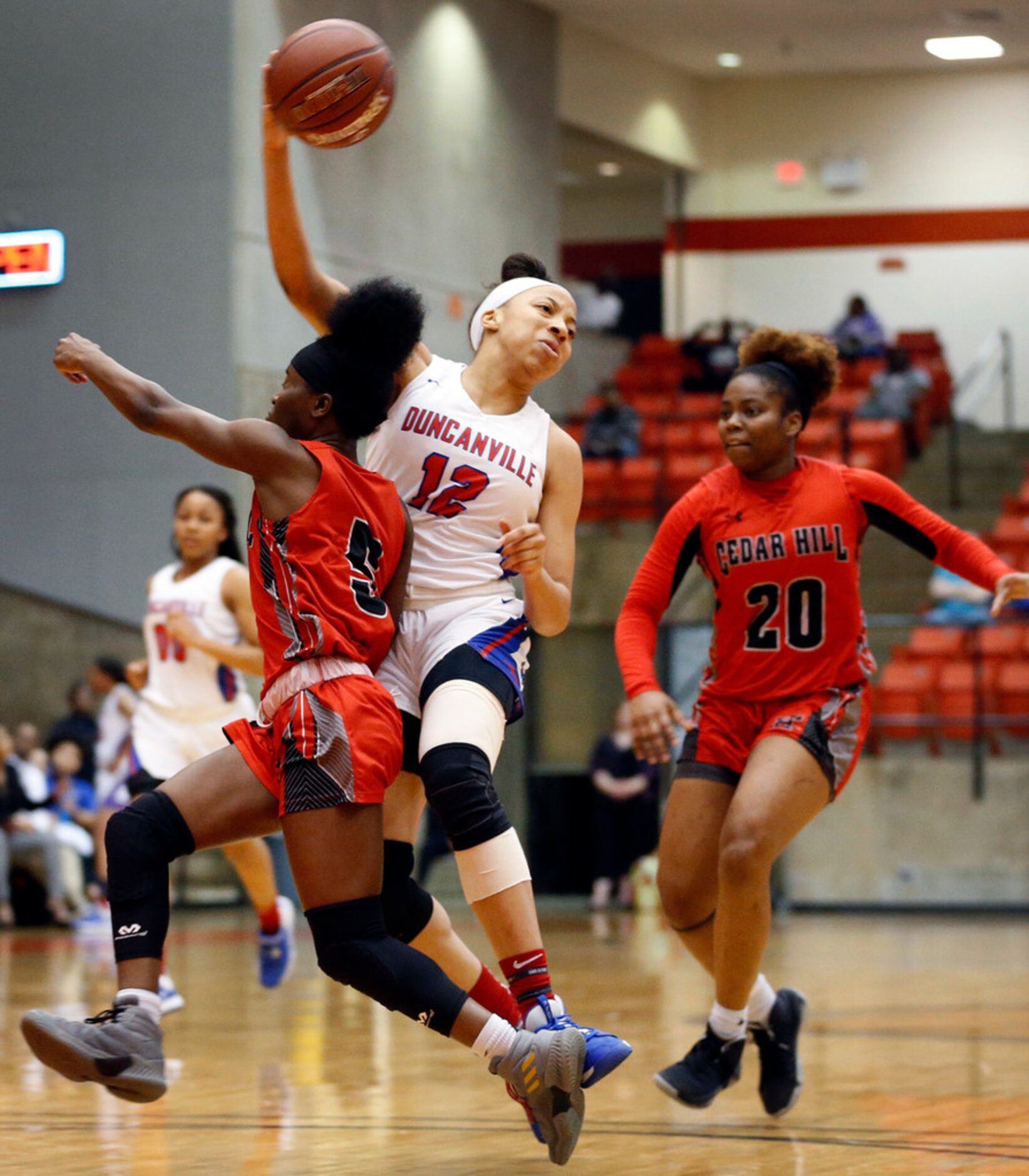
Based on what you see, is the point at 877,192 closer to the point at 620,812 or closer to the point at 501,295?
the point at 620,812

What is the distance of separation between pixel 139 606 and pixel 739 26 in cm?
895

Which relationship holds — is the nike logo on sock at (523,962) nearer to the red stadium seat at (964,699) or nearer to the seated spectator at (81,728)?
the seated spectator at (81,728)

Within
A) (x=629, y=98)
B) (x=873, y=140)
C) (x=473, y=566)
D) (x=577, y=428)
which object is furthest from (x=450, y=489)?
(x=873, y=140)

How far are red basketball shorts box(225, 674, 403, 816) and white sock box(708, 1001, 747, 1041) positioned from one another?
1.34 meters

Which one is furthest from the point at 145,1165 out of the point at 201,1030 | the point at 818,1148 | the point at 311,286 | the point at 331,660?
the point at 201,1030

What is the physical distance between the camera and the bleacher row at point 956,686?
44.4ft

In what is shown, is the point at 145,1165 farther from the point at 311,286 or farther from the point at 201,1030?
the point at 201,1030

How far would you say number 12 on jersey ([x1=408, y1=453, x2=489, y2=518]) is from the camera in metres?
4.35

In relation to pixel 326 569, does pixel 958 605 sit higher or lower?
lower

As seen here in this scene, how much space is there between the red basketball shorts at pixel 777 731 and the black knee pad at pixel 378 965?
119 cm

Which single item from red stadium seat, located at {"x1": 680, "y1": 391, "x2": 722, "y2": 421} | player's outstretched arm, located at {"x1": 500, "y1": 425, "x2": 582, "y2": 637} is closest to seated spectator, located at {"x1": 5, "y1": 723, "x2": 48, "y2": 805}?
red stadium seat, located at {"x1": 680, "y1": 391, "x2": 722, "y2": 421}

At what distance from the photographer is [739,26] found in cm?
1866

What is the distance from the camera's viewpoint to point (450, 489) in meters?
4.35

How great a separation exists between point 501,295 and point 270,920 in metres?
3.31
